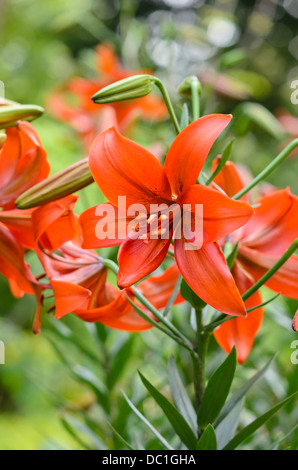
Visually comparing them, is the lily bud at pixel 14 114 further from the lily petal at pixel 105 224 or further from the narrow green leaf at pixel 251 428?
the narrow green leaf at pixel 251 428

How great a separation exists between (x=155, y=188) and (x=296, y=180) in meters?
3.13

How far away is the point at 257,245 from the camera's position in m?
0.47

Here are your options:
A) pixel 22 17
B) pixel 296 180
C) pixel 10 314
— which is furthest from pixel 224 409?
pixel 296 180

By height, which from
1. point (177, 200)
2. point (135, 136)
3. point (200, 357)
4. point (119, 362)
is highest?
point (177, 200)

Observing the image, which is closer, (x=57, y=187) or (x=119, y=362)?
(x=57, y=187)

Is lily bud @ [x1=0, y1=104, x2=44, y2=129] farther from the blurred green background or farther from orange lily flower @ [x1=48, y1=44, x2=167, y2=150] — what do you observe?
orange lily flower @ [x1=48, y1=44, x2=167, y2=150]

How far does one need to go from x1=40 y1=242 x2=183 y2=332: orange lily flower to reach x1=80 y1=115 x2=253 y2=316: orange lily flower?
5 centimetres

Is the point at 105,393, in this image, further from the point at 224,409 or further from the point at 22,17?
the point at 22,17

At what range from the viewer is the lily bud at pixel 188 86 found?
46 cm

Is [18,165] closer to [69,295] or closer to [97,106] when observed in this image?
[69,295]

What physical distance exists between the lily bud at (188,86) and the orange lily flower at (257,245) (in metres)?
0.07

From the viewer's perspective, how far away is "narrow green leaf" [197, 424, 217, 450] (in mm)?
397

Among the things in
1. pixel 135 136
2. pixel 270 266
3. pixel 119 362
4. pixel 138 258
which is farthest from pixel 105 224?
pixel 135 136

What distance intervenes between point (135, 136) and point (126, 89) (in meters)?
0.69
